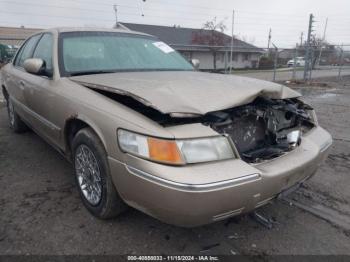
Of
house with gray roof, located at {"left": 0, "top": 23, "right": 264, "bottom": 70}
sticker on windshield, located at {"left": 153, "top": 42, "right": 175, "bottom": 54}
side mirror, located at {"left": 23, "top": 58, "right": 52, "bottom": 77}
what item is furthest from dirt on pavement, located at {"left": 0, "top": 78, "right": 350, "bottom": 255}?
house with gray roof, located at {"left": 0, "top": 23, "right": 264, "bottom": 70}

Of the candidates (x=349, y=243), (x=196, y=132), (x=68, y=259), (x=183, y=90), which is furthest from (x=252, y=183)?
(x=68, y=259)

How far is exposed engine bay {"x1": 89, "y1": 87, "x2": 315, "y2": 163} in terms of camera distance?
2289 mm

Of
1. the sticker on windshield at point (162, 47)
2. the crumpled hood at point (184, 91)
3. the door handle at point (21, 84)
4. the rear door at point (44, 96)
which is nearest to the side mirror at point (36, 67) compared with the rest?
the rear door at point (44, 96)

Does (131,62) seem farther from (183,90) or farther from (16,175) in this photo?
(16,175)

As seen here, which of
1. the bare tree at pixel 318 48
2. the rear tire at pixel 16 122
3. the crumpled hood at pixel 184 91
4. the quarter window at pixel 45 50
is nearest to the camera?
the crumpled hood at pixel 184 91

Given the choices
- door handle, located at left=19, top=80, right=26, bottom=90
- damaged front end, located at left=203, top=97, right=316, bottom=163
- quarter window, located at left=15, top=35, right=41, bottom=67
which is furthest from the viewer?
quarter window, located at left=15, top=35, right=41, bottom=67

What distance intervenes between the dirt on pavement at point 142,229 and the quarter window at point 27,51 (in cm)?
177

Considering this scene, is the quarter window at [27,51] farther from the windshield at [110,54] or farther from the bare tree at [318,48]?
the bare tree at [318,48]

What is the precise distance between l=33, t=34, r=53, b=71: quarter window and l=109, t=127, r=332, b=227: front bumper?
1749mm

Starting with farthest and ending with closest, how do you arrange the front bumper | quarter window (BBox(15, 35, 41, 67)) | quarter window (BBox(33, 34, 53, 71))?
quarter window (BBox(15, 35, 41, 67)), quarter window (BBox(33, 34, 53, 71)), the front bumper

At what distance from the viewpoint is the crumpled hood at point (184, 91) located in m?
2.20

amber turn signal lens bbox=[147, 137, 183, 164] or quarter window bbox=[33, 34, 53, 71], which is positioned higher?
quarter window bbox=[33, 34, 53, 71]

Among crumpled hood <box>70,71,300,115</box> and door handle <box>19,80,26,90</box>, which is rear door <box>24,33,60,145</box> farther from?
crumpled hood <box>70,71,300,115</box>

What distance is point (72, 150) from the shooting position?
2.85 metres
